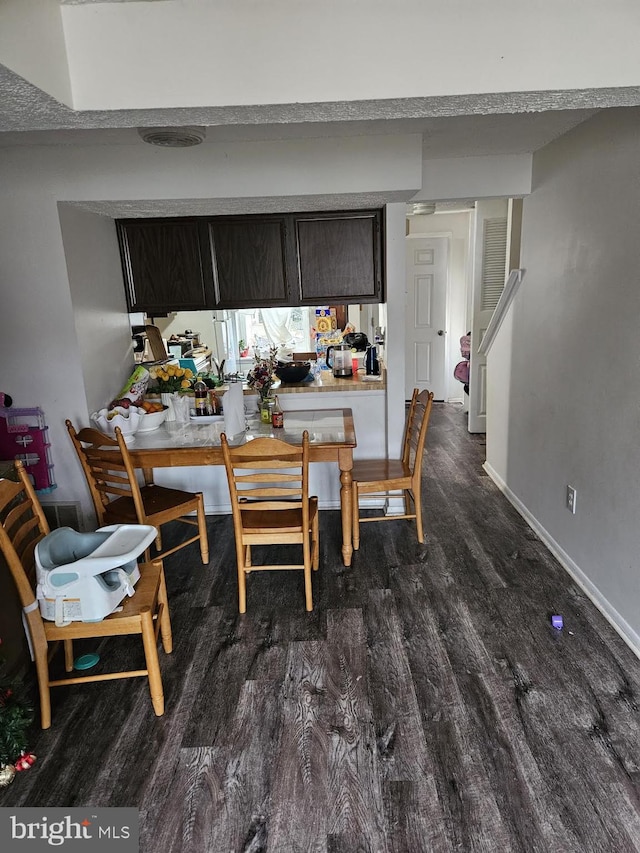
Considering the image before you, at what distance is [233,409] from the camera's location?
312 centimetres

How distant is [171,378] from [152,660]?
205cm

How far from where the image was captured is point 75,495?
10.8ft

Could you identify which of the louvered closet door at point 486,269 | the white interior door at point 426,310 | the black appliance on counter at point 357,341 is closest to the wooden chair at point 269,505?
the black appliance on counter at point 357,341

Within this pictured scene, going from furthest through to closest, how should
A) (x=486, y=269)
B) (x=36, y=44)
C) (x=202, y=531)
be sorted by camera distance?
(x=486, y=269) < (x=202, y=531) < (x=36, y=44)

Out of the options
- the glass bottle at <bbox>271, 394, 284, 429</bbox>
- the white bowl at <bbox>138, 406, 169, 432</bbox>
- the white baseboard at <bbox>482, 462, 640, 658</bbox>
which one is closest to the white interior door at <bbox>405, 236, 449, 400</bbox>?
the white baseboard at <bbox>482, 462, 640, 658</bbox>

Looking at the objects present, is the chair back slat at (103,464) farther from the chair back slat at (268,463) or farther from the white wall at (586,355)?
the white wall at (586,355)

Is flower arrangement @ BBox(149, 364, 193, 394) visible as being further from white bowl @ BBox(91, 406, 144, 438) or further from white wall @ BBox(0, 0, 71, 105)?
white wall @ BBox(0, 0, 71, 105)

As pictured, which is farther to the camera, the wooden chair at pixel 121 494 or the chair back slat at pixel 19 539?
the wooden chair at pixel 121 494

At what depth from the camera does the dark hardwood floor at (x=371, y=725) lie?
166cm

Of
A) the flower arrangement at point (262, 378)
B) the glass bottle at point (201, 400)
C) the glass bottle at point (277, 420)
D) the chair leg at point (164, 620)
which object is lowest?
the chair leg at point (164, 620)

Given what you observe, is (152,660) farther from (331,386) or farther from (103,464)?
(331,386)

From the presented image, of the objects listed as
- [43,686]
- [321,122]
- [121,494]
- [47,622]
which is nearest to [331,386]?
[121,494]

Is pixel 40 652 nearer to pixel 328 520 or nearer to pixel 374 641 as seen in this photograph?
pixel 374 641

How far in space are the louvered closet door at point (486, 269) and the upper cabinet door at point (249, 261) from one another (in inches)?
95.7
